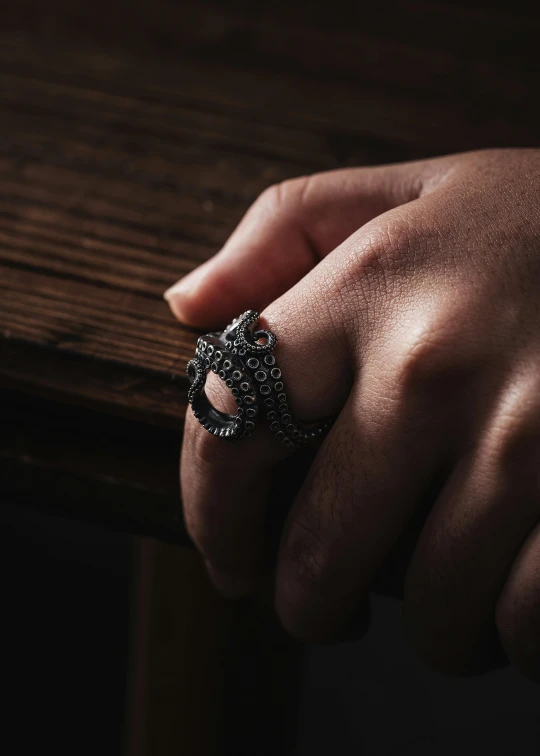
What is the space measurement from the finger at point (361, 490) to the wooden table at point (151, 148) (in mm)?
162

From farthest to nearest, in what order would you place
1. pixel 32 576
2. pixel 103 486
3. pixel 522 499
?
pixel 32 576, pixel 103 486, pixel 522 499

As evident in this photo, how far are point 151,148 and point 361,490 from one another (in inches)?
24.9

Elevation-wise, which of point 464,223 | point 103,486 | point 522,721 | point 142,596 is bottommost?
point 142,596

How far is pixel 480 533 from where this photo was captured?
521 millimetres

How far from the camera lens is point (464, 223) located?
58 centimetres

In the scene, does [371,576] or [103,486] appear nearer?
[371,576]

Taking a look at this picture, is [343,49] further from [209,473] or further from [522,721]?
[522,721]

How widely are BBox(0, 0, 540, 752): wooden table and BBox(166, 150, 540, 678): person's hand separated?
125mm

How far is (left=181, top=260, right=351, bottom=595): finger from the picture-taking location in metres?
0.57

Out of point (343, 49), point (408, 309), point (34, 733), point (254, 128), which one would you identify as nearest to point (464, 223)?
point (408, 309)

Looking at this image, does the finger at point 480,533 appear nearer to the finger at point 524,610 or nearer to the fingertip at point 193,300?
the finger at point 524,610

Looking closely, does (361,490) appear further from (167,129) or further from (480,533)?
(167,129)

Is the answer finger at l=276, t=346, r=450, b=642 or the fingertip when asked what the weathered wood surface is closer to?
the fingertip

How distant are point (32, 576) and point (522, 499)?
97 cm
